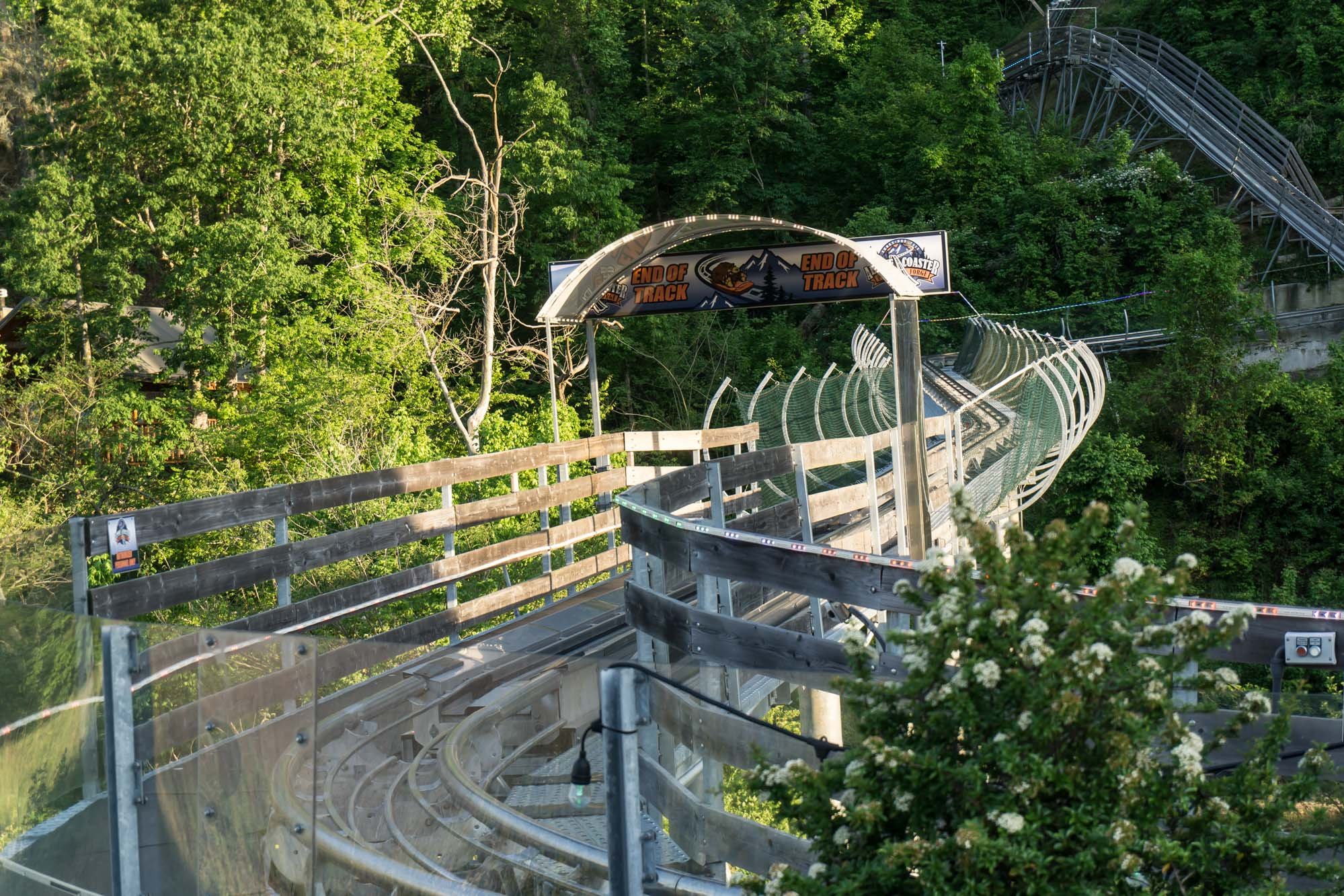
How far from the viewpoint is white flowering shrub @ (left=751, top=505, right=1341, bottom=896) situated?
2.28 meters

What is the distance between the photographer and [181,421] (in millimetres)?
22906

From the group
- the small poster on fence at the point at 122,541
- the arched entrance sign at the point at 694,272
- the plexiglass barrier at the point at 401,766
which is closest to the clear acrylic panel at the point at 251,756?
the plexiglass barrier at the point at 401,766

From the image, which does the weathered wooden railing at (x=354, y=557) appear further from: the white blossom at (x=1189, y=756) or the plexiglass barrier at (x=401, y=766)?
the white blossom at (x=1189, y=756)

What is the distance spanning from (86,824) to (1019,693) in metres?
2.63

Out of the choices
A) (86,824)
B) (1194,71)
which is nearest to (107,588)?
(86,824)

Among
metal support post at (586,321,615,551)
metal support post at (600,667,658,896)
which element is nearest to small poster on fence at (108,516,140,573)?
metal support post at (600,667,658,896)

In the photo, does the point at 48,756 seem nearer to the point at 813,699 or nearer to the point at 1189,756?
the point at 813,699

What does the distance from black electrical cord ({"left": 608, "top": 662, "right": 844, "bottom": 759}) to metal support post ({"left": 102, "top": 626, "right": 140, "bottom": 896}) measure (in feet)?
4.51

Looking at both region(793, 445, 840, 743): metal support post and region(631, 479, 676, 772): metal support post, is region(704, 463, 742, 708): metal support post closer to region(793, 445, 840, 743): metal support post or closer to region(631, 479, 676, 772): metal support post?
region(793, 445, 840, 743): metal support post

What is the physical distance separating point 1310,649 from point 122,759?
293 cm

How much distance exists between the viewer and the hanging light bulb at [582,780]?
105 inches

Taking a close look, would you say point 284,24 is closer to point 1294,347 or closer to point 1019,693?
point 1294,347

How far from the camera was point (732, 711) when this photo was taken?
2672 mm

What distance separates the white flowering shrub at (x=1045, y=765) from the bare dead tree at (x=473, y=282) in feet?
68.5
